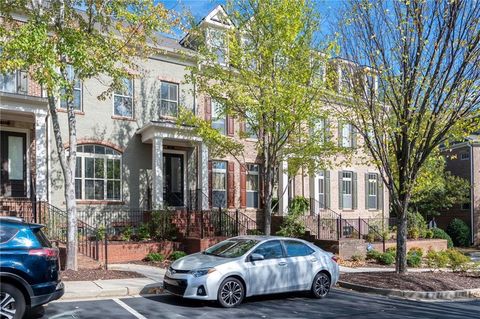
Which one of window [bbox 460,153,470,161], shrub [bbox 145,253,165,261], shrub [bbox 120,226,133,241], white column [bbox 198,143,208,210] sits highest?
window [bbox 460,153,470,161]

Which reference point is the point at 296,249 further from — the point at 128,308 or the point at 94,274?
the point at 94,274

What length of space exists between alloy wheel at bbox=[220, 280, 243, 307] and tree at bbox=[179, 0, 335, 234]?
629 cm

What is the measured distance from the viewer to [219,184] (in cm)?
2208

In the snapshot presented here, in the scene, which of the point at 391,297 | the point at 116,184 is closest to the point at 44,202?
the point at 116,184

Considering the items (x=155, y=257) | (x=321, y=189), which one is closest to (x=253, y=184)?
(x=321, y=189)

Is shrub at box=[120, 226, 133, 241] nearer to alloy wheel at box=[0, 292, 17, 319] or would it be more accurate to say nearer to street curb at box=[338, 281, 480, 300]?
street curb at box=[338, 281, 480, 300]

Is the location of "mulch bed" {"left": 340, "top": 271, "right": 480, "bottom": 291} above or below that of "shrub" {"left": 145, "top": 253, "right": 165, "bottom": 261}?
below

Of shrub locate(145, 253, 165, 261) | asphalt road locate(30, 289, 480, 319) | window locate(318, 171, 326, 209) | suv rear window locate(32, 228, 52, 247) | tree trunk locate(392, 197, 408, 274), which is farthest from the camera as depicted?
window locate(318, 171, 326, 209)

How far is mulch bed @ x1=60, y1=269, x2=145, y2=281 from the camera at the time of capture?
1200cm

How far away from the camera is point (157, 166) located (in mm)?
18688

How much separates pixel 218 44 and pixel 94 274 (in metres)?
8.99

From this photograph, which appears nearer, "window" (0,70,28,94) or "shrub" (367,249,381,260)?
"window" (0,70,28,94)

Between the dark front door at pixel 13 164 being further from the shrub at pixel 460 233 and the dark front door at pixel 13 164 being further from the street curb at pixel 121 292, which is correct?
the shrub at pixel 460 233

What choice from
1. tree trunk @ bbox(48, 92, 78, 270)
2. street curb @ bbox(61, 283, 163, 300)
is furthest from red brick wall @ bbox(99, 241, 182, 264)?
street curb @ bbox(61, 283, 163, 300)
